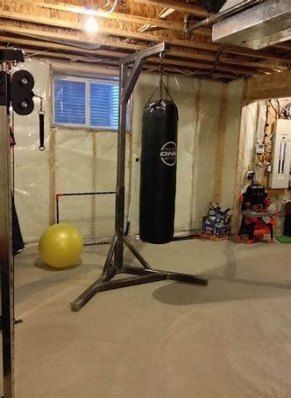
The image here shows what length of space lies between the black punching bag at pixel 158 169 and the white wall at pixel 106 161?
1619mm

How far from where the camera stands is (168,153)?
3111mm

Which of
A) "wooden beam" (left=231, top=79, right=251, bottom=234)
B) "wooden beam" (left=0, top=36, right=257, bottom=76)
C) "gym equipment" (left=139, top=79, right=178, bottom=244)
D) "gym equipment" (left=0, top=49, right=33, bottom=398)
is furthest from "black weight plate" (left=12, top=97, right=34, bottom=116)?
"wooden beam" (left=231, top=79, right=251, bottom=234)

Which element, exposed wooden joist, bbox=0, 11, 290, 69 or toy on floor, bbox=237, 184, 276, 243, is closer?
exposed wooden joist, bbox=0, 11, 290, 69

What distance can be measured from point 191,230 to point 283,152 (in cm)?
191

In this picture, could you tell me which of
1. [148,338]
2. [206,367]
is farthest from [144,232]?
[206,367]

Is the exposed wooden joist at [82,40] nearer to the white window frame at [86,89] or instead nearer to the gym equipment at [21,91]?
the white window frame at [86,89]

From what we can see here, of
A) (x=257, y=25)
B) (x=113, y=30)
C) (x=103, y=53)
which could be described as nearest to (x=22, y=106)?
(x=257, y=25)

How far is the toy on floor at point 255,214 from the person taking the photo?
198 inches

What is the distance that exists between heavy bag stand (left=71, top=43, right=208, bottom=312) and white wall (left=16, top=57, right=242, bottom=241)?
1357mm

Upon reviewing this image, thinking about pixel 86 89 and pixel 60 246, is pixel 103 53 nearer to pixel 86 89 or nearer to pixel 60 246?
pixel 86 89

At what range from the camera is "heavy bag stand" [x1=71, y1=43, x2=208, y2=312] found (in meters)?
3.06

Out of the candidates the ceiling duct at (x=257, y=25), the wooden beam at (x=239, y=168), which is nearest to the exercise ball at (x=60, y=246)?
the ceiling duct at (x=257, y=25)

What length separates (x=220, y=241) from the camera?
505 centimetres

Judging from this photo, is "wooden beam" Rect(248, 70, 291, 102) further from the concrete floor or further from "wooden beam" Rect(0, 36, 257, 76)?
the concrete floor
